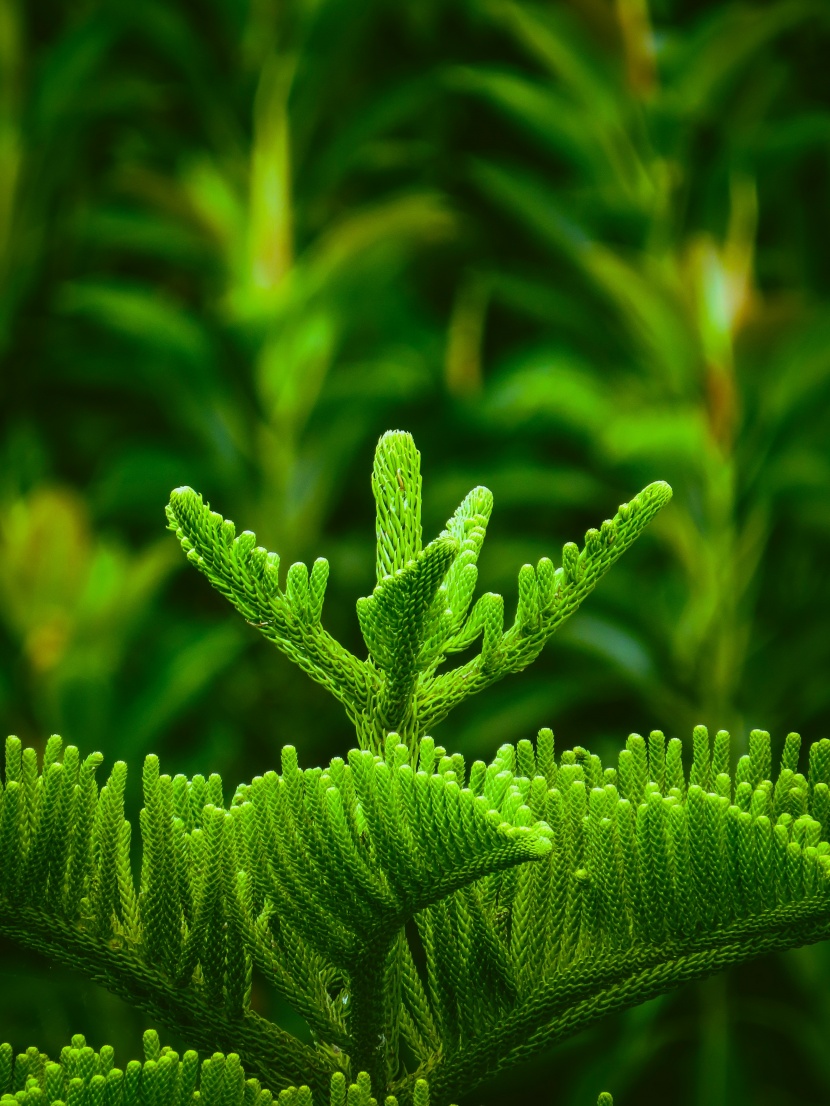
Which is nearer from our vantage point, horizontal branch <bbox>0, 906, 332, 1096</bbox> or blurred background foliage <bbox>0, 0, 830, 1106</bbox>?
horizontal branch <bbox>0, 906, 332, 1096</bbox>

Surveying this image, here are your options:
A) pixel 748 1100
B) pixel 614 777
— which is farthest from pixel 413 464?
pixel 748 1100

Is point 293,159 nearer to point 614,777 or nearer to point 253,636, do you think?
point 253,636

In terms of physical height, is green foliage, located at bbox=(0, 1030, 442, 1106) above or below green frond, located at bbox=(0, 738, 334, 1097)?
below

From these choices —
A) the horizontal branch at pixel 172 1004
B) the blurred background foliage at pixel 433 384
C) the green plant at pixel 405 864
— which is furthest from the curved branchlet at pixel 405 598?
the blurred background foliage at pixel 433 384

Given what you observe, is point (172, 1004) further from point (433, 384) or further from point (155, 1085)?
point (433, 384)

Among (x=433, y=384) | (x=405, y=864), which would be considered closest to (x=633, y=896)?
(x=405, y=864)

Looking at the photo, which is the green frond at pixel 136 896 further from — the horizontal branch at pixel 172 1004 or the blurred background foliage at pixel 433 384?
the blurred background foliage at pixel 433 384

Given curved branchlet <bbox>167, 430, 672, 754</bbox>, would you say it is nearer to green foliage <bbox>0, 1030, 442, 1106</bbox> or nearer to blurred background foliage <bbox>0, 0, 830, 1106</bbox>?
green foliage <bbox>0, 1030, 442, 1106</bbox>

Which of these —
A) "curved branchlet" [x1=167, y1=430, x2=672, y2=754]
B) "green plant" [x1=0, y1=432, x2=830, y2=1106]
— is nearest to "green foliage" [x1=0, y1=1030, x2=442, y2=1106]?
"green plant" [x1=0, y1=432, x2=830, y2=1106]
